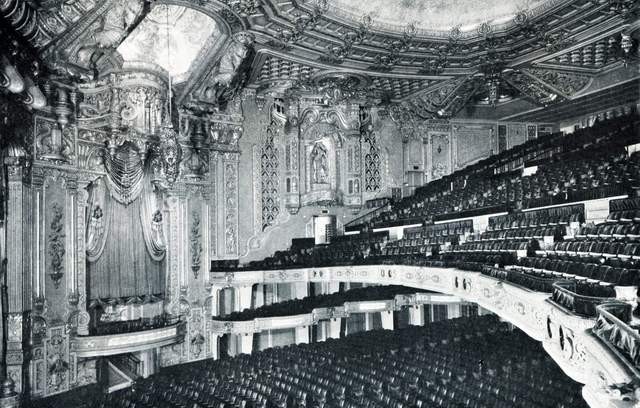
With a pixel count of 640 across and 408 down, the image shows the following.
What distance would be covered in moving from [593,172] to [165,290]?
19.1ft

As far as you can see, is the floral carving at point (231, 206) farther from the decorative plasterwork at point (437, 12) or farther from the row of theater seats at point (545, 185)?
the decorative plasterwork at point (437, 12)

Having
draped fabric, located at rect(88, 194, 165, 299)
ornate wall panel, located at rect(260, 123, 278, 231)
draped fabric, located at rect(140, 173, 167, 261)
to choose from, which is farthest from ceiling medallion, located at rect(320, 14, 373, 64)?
draped fabric, located at rect(88, 194, 165, 299)

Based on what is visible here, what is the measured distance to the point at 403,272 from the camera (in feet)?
18.7

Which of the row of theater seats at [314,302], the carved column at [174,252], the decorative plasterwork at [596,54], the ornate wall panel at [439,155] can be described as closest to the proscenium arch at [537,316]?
the row of theater seats at [314,302]

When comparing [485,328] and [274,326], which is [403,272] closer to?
[485,328]

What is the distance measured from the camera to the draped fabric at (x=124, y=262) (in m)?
6.78

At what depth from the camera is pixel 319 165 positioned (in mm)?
8984

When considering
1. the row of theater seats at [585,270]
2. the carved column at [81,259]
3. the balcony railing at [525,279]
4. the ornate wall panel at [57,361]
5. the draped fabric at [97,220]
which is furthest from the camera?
the draped fabric at [97,220]

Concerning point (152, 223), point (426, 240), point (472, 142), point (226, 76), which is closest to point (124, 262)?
point (152, 223)

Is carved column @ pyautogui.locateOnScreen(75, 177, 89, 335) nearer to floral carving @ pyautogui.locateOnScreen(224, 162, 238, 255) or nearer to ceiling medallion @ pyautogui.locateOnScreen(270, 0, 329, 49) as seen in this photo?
floral carving @ pyautogui.locateOnScreen(224, 162, 238, 255)

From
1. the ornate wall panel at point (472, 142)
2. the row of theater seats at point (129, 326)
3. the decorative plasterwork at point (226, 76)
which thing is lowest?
the row of theater seats at point (129, 326)

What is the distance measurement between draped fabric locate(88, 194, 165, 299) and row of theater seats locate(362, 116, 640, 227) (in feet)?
11.8

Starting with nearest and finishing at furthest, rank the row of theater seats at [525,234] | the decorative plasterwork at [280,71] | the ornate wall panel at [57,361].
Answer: the row of theater seats at [525,234] < the ornate wall panel at [57,361] < the decorative plasterwork at [280,71]

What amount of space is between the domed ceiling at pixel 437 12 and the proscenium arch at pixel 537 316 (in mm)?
3372
